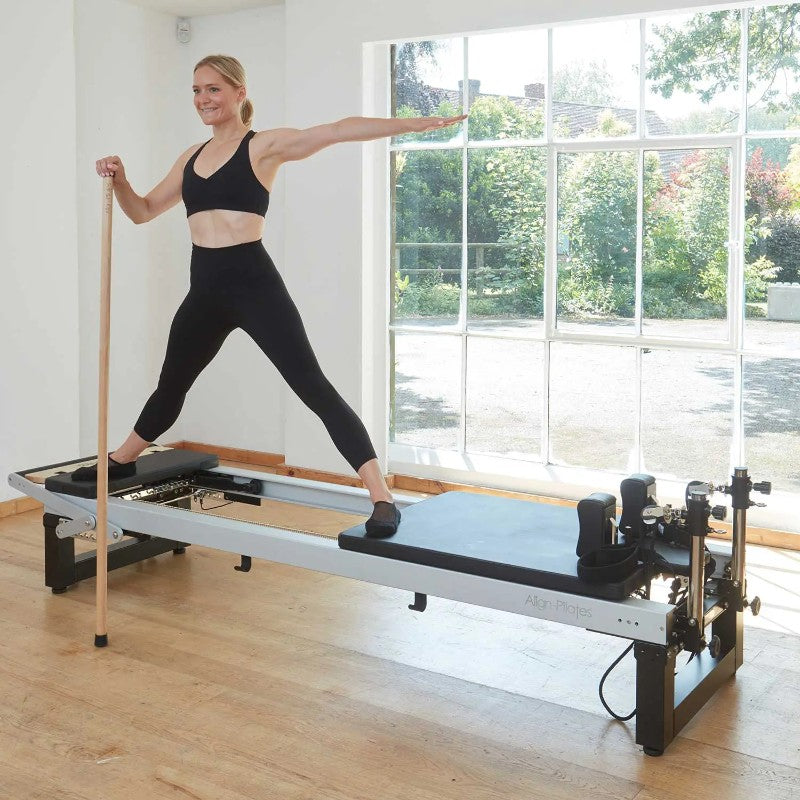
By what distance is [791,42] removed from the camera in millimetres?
3922

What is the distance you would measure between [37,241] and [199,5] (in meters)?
1.59

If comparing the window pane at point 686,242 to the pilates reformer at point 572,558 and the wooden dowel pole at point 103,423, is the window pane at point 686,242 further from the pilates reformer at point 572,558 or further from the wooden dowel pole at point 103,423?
the wooden dowel pole at point 103,423

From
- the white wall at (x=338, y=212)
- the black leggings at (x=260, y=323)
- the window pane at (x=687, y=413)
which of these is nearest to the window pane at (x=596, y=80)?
the white wall at (x=338, y=212)

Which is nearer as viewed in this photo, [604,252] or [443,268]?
[604,252]

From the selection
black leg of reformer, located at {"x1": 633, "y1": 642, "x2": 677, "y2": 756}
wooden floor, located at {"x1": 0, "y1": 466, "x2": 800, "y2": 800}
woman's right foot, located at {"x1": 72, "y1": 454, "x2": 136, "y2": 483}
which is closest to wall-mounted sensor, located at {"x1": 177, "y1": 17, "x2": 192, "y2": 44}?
woman's right foot, located at {"x1": 72, "y1": 454, "x2": 136, "y2": 483}

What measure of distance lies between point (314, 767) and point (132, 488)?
163 cm

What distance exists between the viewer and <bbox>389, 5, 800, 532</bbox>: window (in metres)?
4.10

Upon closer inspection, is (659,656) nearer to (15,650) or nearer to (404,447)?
(15,650)

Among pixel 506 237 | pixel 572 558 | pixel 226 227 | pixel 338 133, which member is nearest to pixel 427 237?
pixel 506 237

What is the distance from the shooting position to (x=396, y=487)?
5078 millimetres

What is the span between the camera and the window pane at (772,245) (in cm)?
402

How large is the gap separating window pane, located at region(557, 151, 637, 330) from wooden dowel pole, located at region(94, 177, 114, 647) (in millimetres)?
2182

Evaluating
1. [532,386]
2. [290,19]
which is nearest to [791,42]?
[532,386]

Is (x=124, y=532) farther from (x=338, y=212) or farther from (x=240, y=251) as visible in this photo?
(x=338, y=212)
